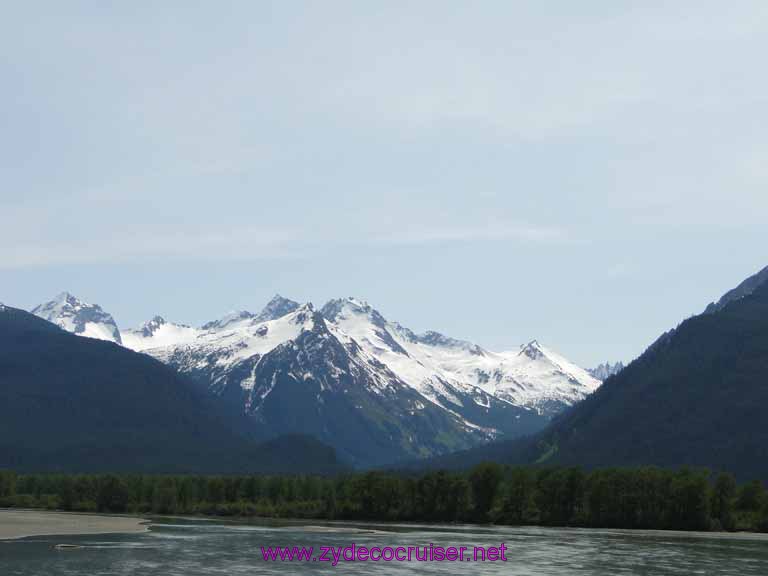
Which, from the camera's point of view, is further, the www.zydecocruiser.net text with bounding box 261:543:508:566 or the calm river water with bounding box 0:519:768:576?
the www.zydecocruiser.net text with bounding box 261:543:508:566

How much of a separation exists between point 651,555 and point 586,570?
1071 inches

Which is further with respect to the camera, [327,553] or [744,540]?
[744,540]

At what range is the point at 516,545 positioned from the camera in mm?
172000

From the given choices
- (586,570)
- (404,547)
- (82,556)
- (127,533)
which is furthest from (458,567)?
(127,533)

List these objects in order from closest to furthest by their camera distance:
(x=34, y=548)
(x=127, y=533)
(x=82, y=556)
A: (x=82, y=556), (x=34, y=548), (x=127, y=533)

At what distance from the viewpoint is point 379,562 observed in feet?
465

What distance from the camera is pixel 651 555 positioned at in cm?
15712

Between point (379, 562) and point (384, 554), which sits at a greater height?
point (384, 554)

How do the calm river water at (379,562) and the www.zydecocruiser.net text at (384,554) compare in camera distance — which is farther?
the www.zydecocruiser.net text at (384,554)

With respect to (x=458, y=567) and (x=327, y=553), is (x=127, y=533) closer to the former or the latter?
(x=327, y=553)

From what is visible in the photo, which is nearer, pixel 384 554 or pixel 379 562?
pixel 379 562

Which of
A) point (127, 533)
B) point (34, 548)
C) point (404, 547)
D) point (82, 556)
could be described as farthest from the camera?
point (127, 533)

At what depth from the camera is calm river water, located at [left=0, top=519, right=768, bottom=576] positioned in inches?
5128

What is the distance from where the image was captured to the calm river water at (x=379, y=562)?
13025 cm
